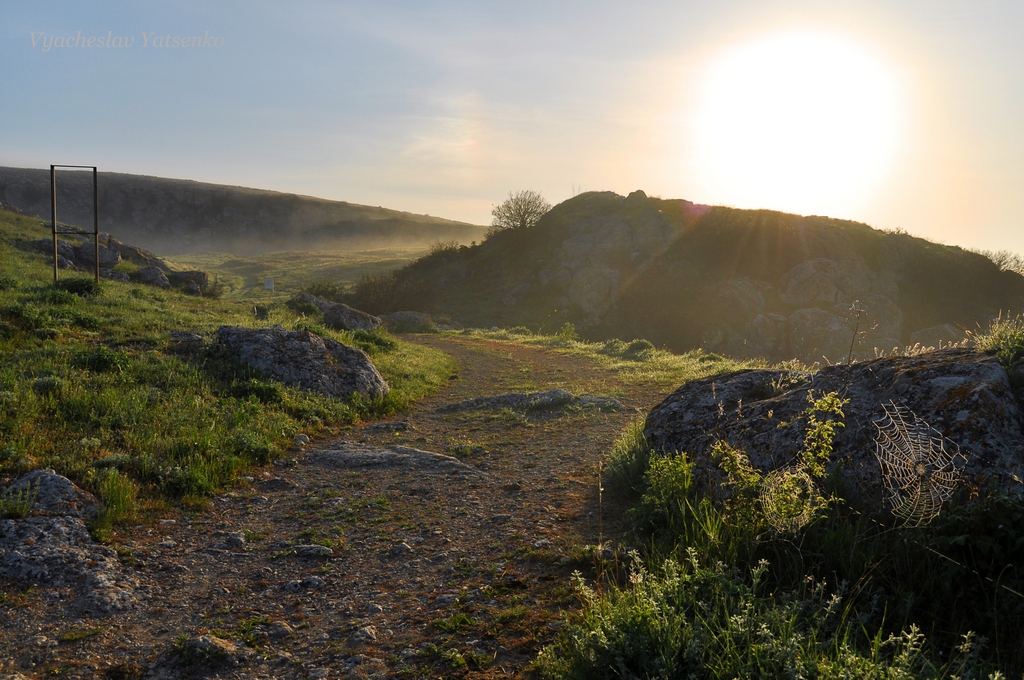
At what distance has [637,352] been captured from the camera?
810 inches

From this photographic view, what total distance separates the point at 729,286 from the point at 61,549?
33.0 m

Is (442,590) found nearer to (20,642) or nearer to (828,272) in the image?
(20,642)

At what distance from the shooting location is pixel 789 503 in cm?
383

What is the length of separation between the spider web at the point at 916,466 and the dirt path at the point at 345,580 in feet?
→ 7.43

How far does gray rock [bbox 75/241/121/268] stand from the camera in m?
26.0

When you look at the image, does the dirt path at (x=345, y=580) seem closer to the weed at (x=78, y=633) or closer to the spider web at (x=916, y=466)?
the weed at (x=78, y=633)

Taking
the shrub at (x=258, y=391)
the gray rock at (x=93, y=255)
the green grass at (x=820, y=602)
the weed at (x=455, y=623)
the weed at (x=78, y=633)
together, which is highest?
the gray rock at (x=93, y=255)

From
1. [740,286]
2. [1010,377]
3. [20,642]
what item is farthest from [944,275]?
[20,642]

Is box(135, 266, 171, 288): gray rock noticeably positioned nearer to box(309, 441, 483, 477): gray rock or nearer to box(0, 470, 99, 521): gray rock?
box(309, 441, 483, 477): gray rock

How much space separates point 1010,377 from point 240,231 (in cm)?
11616

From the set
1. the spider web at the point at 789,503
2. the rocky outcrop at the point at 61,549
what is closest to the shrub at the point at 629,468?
the spider web at the point at 789,503

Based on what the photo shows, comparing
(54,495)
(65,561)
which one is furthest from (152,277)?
(65,561)

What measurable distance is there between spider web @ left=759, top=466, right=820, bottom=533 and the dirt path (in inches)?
59.8

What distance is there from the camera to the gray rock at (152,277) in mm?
24969
